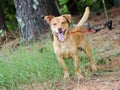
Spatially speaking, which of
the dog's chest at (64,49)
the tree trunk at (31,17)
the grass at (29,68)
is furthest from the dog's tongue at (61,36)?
the tree trunk at (31,17)

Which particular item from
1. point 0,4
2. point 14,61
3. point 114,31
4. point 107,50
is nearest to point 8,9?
point 0,4

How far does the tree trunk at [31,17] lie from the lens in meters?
11.5

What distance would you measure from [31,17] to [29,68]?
4843 millimetres

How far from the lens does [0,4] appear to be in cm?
1775

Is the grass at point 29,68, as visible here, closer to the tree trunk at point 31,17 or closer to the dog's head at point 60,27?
the dog's head at point 60,27

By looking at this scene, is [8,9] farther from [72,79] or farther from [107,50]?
[72,79]

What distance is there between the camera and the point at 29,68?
6887 mm

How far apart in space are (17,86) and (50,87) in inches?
21.4

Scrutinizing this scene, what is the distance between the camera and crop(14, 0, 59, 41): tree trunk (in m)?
11.5

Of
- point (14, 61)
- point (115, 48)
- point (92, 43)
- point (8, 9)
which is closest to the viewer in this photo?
point (14, 61)

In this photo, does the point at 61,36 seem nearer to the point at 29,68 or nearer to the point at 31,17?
the point at 29,68

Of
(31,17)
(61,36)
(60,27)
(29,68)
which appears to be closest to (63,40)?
(61,36)

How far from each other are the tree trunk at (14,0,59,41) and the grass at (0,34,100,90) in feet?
11.9

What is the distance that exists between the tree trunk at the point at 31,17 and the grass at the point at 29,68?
3.63 metres
